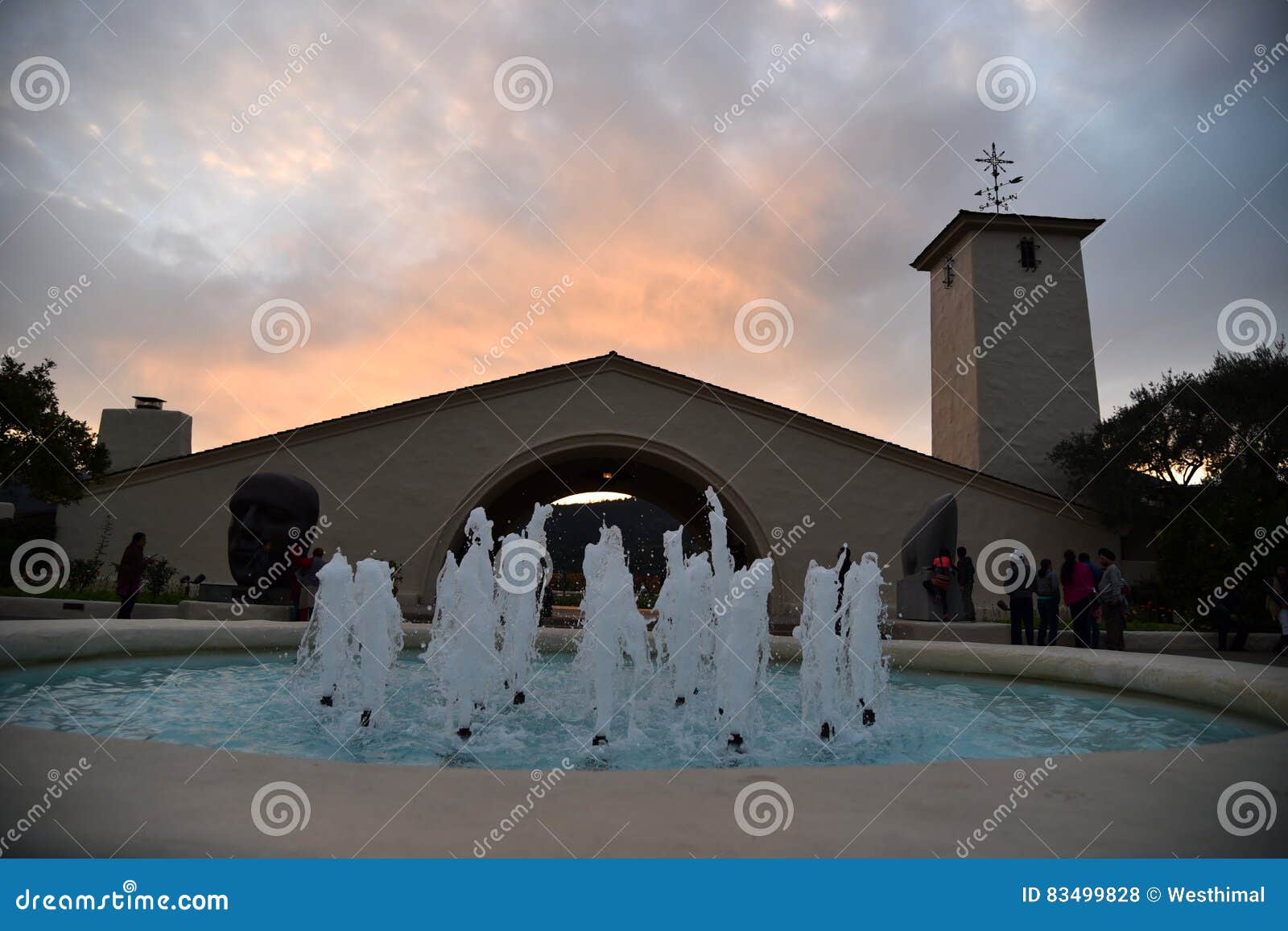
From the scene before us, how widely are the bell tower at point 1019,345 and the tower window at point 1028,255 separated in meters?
0.03

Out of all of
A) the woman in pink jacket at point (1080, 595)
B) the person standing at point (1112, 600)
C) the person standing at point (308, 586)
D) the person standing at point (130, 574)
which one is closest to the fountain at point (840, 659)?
the woman in pink jacket at point (1080, 595)

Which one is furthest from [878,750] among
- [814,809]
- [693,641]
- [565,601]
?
[565,601]

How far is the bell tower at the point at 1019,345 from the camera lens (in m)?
25.3

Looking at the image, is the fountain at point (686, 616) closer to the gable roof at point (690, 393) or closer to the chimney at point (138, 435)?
the gable roof at point (690, 393)

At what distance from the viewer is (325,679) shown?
6.12 meters

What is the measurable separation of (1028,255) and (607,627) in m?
26.2

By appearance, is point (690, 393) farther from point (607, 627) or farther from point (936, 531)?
→ point (607, 627)

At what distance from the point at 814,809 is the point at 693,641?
14.9 ft

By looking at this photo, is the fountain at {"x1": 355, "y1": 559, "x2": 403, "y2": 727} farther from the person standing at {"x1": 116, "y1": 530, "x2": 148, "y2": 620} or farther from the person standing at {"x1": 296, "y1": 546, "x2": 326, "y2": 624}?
the person standing at {"x1": 116, "y1": 530, "x2": 148, "y2": 620}

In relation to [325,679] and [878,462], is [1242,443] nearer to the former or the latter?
[878,462]

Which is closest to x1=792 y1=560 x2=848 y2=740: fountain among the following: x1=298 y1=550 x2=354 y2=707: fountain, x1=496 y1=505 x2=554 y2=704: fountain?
x1=496 y1=505 x2=554 y2=704: fountain

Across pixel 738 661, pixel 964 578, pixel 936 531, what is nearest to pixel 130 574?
pixel 738 661

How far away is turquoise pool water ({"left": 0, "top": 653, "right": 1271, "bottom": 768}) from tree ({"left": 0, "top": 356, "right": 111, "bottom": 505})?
1623 centimetres

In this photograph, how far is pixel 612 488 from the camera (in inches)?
1034
